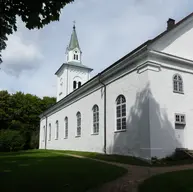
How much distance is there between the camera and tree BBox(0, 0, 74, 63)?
6.31m

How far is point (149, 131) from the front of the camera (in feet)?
49.5

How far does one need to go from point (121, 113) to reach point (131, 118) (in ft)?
4.99

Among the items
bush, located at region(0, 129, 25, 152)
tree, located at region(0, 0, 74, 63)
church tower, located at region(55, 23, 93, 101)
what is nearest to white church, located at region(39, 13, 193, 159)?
tree, located at region(0, 0, 74, 63)

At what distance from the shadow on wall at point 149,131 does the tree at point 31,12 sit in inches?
402

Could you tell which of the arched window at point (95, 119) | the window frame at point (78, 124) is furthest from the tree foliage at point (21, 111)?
the arched window at point (95, 119)

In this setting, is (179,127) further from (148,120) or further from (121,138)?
(121,138)

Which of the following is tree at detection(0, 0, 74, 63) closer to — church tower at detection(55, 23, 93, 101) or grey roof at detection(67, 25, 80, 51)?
church tower at detection(55, 23, 93, 101)

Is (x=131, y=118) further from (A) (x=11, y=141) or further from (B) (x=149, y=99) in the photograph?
(A) (x=11, y=141)

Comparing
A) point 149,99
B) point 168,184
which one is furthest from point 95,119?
point 168,184

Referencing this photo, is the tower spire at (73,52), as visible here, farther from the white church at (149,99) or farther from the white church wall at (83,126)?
the white church at (149,99)

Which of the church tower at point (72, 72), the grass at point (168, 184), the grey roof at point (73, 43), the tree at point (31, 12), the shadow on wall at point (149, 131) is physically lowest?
the grass at point (168, 184)

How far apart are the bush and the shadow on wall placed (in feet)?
77.2

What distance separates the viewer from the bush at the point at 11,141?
115 ft

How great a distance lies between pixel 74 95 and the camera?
27453mm
